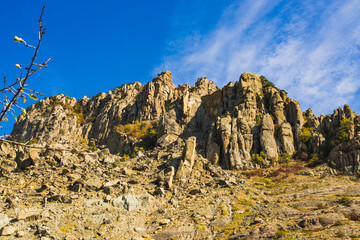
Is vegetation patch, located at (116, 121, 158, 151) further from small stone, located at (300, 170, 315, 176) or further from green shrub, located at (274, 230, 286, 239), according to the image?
green shrub, located at (274, 230, 286, 239)

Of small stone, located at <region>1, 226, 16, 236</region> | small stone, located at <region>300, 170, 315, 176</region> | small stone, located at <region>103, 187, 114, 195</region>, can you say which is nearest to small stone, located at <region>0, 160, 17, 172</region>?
small stone, located at <region>103, 187, 114, 195</region>

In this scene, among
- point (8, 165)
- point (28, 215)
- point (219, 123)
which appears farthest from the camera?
point (219, 123)

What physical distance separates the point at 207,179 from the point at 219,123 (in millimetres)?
24646

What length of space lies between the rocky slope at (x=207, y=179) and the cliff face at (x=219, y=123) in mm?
334

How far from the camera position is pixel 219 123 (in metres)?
61.3

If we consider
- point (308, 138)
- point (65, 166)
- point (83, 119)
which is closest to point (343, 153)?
point (308, 138)

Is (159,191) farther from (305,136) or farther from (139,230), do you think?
(305,136)

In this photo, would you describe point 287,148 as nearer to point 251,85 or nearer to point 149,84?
point 251,85

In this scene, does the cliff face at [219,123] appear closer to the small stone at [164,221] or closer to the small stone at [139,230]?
the small stone at [139,230]

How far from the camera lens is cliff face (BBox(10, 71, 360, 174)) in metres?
51.6

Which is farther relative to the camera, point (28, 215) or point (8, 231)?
point (28, 215)

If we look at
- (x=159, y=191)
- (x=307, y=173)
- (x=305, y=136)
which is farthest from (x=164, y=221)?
(x=305, y=136)

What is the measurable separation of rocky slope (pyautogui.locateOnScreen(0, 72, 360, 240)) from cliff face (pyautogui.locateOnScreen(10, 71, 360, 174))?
334mm

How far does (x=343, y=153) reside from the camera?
144 ft
